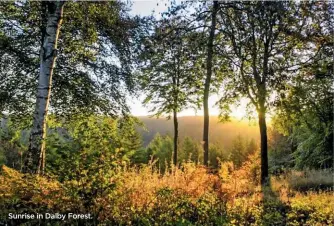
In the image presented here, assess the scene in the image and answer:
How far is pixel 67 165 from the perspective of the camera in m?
4.53

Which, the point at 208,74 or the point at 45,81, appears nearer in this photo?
the point at 45,81

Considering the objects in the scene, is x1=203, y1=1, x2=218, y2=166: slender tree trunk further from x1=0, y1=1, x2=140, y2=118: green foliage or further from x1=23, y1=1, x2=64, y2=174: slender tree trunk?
x1=23, y1=1, x2=64, y2=174: slender tree trunk

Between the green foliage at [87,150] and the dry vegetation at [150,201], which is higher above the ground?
the green foliage at [87,150]

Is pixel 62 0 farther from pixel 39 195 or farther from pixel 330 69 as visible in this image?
pixel 330 69

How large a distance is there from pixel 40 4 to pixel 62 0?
12.4 ft

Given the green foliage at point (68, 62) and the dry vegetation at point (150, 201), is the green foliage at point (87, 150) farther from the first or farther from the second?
the green foliage at point (68, 62)

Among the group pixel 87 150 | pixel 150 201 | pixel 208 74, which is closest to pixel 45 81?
pixel 87 150

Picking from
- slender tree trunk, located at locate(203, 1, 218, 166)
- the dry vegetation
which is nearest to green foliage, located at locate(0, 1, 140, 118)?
slender tree trunk, located at locate(203, 1, 218, 166)

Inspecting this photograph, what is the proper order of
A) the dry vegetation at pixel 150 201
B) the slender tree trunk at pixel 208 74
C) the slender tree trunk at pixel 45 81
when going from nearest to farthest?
the dry vegetation at pixel 150 201, the slender tree trunk at pixel 45 81, the slender tree trunk at pixel 208 74

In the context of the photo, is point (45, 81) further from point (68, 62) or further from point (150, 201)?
point (68, 62)

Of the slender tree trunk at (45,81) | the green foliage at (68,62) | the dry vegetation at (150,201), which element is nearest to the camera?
the dry vegetation at (150,201)

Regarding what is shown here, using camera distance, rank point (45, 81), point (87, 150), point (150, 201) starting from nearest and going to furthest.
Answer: point (87, 150), point (150, 201), point (45, 81)

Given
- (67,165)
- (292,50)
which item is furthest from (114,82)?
(292,50)

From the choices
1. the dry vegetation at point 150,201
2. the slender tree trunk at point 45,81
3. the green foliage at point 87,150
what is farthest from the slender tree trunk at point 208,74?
the green foliage at point 87,150
